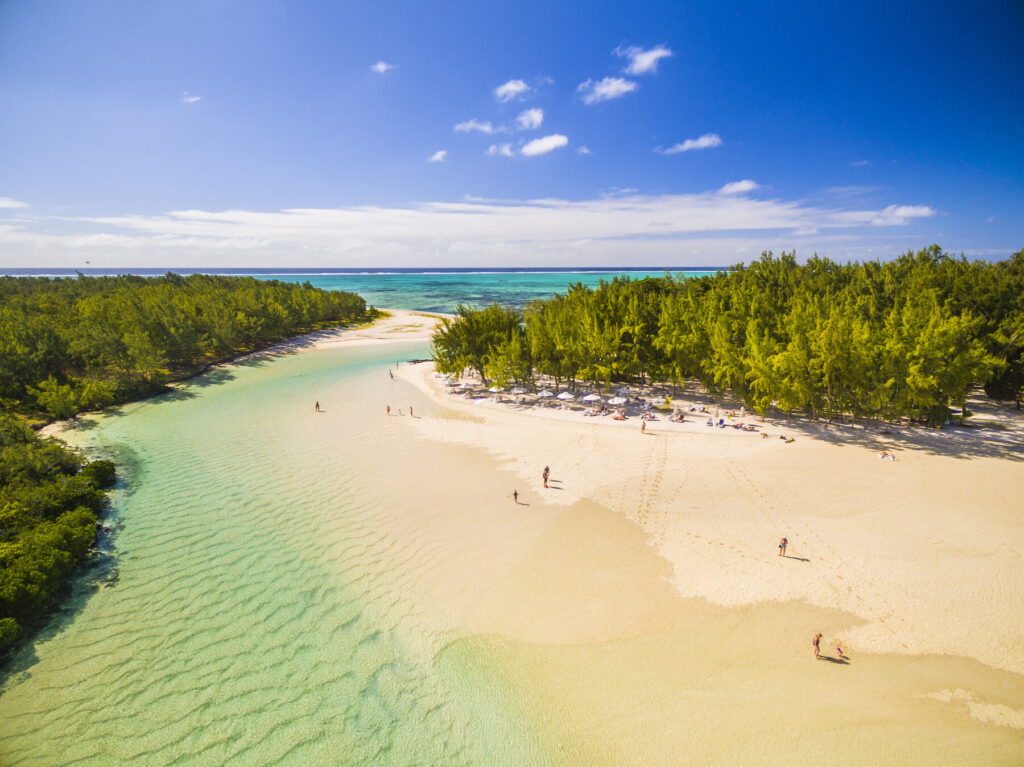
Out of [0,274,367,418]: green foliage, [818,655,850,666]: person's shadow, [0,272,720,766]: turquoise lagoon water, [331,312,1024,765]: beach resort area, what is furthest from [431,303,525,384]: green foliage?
[818,655,850,666]: person's shadow

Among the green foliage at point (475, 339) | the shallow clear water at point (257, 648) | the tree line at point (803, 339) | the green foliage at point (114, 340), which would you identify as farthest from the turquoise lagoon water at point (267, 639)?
the tree line at point (803, 339)

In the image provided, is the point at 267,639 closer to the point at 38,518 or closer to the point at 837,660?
the point at 38,518

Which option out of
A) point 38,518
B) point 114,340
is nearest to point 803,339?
point 38,518

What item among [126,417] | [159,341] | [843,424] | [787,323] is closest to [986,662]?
[843,424]

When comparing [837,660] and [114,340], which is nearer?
[837,660]

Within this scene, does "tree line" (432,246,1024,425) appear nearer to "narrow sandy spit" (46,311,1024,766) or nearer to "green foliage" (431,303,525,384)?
"green foliage" (431,303,525,384)

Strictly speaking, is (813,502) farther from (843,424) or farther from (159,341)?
(159,341)
